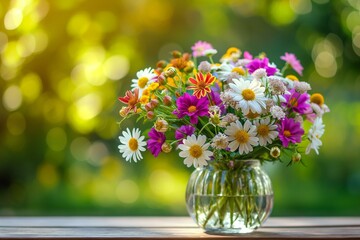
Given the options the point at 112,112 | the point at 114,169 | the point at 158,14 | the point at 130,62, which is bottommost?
the point at 114,169

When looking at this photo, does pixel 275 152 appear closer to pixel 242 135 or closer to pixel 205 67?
pixel 242 135

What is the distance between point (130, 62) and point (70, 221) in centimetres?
132

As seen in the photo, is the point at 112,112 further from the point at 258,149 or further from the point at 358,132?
the point at 258,149

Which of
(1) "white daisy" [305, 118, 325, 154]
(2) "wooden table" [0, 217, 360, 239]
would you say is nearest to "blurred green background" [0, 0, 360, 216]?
(2) "wooden table" [0, 217, 360, 239]

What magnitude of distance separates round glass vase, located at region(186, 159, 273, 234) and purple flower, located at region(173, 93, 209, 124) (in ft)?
0.50

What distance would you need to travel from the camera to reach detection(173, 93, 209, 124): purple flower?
58.0 inches

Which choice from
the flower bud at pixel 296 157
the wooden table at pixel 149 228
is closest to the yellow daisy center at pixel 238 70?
the flower bud at pixel 296 157

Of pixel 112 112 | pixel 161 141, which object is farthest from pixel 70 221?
pixel 112 112

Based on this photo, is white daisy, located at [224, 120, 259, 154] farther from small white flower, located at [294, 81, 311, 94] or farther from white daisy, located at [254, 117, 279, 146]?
small white flower, located at [294, 81, 311, 94]

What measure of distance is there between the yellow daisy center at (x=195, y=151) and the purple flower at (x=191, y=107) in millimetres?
49

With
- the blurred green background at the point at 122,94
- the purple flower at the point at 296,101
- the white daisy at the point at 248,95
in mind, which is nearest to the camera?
the white daisy at the point at 248,95

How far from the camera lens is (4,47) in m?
2.91

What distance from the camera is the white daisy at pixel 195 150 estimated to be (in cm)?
148

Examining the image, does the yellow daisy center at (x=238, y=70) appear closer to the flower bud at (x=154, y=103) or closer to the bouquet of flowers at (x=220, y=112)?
the bouquet of flowers at (x=220, y=112)
